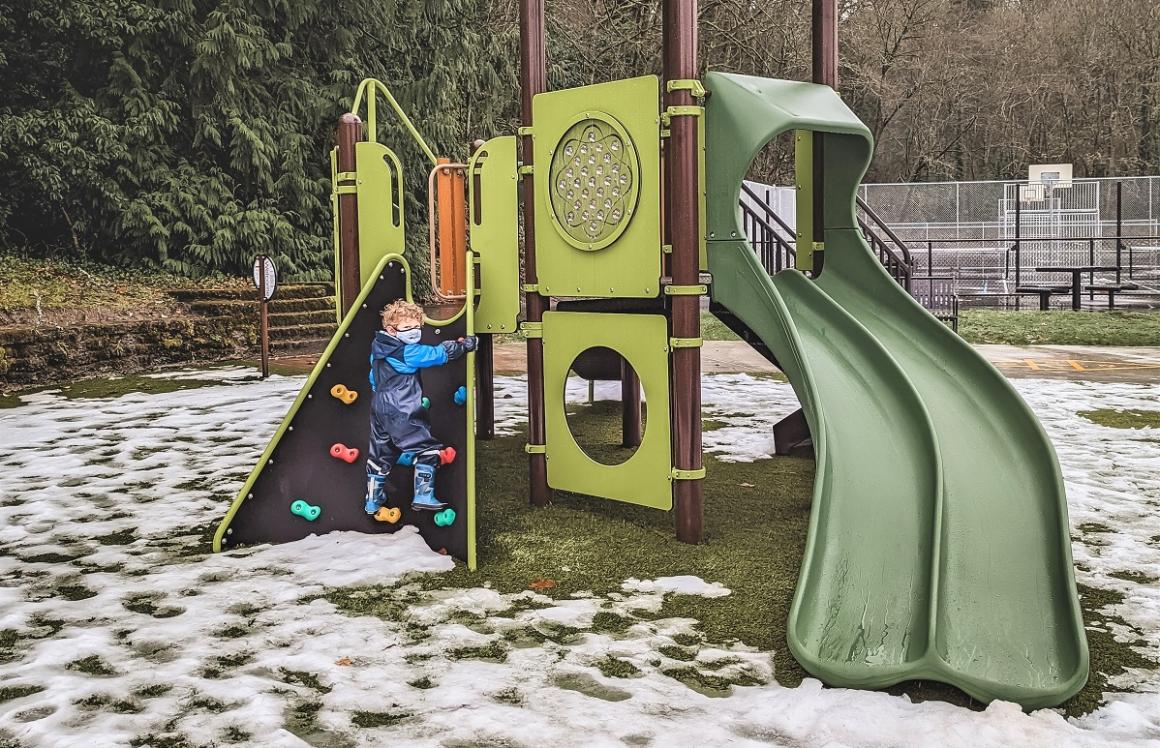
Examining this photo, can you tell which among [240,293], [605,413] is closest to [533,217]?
[605,413]

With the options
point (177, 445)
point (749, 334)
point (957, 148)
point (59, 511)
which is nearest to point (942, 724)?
point (749, 334)

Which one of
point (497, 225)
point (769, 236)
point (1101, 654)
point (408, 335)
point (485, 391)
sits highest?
point (769, 236)

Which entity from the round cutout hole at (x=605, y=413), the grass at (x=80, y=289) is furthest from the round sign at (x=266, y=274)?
the round cutout hole at (x=605, y=413)

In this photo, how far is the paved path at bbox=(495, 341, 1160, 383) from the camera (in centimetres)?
1094

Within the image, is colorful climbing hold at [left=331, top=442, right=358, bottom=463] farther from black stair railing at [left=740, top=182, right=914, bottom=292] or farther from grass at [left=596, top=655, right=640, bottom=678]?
black stair railing at [left=740, top=182, right=914, bottom=292]

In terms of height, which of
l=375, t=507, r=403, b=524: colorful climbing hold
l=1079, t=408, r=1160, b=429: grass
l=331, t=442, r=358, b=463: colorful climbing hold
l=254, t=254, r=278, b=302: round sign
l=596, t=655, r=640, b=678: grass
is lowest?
l=596, t=655, r=640, b=678: grass

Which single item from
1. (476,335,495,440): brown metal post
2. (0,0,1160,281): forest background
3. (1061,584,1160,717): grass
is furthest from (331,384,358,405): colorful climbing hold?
(0,0,1160,281): forest background

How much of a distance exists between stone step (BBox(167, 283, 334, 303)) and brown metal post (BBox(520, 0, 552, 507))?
9.76m

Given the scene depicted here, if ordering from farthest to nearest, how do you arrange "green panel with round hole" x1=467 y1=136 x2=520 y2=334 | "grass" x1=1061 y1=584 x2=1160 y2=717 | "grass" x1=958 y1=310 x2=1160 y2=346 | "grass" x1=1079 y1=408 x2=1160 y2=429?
"grass" x1=958 y1=310 x2=1160 y2=346 < "grass" x1=1079 y1=408 x2=1160 y2=429 < "green panel with round hole" x1=467 y1=136 x2=520 y2=334 < "grass" x1=1061 y1=584 x2=1160 y2=717

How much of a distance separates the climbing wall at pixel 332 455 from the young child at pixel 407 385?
0.56ft

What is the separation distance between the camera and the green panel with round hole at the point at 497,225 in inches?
214

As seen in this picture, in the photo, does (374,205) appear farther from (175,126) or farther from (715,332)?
(175,126)

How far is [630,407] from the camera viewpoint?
7457mm

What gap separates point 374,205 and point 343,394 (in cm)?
112
